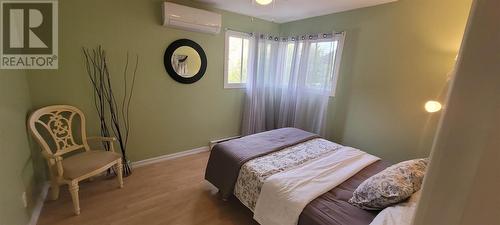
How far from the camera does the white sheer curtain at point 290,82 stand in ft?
10.9

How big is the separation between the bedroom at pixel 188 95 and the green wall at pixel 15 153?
0.01 metres

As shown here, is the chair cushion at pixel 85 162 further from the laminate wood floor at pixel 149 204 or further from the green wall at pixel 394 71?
the green wall at pixel 394 71

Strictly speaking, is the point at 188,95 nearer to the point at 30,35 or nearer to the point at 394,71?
the point at 30,35

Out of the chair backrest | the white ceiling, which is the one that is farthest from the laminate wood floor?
the white ceiling

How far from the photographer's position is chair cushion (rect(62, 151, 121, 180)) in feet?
6.50

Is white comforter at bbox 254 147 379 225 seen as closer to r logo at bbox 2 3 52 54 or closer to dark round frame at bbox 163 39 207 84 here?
dark round frame at bbox 163 39 207 84

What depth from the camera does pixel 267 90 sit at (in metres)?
4.00

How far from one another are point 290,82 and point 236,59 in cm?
100

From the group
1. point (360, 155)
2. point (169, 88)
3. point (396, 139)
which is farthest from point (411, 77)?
point (169, 88)

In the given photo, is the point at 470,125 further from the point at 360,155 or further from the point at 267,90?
the point at 267,90

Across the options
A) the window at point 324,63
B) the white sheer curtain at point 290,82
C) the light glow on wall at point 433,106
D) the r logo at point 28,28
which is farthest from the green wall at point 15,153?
the light glow on wall at point 433,106

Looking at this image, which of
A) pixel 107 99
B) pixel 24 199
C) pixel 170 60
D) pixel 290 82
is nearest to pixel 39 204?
pixel 24 199

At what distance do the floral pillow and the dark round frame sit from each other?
2504 mm

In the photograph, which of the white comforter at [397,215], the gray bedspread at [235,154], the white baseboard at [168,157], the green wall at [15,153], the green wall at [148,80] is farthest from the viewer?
the white baseboard at [168,157]
